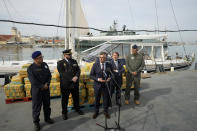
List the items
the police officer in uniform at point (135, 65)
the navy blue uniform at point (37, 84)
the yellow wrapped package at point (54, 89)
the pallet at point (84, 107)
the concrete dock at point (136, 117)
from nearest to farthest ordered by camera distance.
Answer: the navy blue uniform at point (37, 84), the concrete dock at point (136, 117), the pallet at point (84, 107), the police officer in uniform at point (135, 65), the yellow wrapped package at point (54, 89)

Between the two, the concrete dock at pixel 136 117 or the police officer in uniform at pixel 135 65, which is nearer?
the concrete dock at pixel 136 117

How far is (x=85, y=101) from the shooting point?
3.51 metres

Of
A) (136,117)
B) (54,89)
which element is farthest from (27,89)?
(136,117)

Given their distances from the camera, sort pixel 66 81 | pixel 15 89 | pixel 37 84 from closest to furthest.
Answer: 1. pixel 37 84
2. pixel 66 81
3. pixel 15 89

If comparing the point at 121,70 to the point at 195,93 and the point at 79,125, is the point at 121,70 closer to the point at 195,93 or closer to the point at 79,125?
the point at 79,125

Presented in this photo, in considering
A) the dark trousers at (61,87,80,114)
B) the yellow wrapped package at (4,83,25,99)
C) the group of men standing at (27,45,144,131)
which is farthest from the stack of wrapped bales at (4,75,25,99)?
the dark trousers at (61,87,80,114)

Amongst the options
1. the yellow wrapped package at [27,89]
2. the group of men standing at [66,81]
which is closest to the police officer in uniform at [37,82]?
the group of men standing at [66,81]

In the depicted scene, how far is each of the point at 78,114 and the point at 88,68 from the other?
1.75 m

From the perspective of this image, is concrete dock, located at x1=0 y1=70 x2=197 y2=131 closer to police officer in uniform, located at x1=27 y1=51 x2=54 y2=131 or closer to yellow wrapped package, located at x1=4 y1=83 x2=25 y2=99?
yellow wrapped package, located at x1=4 y1=83 x2=25 y2=99

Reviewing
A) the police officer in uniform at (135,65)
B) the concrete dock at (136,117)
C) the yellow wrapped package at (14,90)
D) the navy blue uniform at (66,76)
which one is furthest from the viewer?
the yellow wrapped package at (14,90)

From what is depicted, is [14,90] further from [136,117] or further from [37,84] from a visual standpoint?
[136,117]

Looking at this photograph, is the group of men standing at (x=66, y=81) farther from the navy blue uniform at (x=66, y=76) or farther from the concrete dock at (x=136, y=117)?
the concrete dock at (x=136, y=117)

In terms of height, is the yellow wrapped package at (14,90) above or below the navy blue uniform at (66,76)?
below

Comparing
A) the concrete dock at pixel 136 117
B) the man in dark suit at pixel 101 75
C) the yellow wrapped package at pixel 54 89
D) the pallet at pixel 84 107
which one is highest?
the man in dark suit at pixel 101 75
